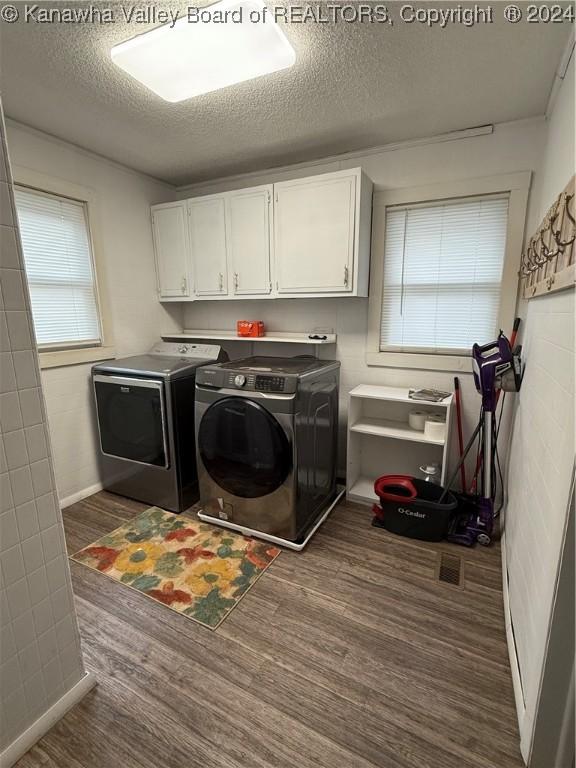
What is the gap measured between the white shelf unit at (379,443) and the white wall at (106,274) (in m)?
1.97

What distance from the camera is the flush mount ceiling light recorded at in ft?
4.42

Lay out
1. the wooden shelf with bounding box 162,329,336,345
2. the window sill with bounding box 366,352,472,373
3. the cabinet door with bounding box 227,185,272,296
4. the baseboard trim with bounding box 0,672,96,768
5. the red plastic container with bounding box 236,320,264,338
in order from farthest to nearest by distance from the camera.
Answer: the red plastic container with bounding box 236,320,264,338, the wooden shelf with bounding box 162,329,336,345, the cabinet door with bounding box 227,185,272,296, the window sill with bounding box 366,352,472,373, the baseboard trim with bounding box 0,672,96,768

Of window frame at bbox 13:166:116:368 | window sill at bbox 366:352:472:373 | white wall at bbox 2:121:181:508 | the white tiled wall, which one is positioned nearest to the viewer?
the white tiled wall

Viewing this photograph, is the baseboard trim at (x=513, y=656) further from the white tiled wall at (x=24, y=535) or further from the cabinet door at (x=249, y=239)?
the cabinet door at (x=249, y=239)

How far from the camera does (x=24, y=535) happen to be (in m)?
1.12

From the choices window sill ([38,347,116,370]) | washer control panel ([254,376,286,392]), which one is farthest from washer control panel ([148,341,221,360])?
washer control panel ([254,376,286,392])

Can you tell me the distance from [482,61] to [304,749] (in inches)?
113

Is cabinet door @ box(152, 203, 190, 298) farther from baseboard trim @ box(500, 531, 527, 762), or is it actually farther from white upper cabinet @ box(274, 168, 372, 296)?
baseboard trim @ box(500, 531, 527, 762)

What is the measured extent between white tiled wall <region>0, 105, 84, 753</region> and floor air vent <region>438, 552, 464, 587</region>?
180cm

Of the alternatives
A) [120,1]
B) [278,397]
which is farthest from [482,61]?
[278,397]

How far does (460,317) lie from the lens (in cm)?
251

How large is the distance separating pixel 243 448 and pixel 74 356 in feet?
4.92

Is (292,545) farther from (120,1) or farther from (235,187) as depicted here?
(235,187)

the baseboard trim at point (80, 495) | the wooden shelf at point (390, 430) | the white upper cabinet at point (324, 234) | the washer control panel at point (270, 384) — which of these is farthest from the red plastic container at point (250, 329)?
the baseboard trim at point (80, 495)
